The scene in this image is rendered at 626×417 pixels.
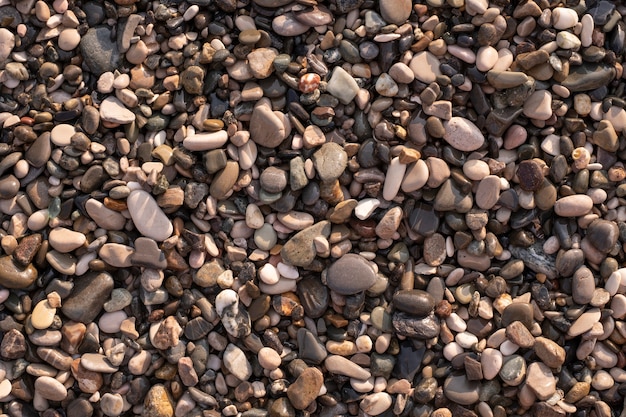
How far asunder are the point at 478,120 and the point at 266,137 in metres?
0.56

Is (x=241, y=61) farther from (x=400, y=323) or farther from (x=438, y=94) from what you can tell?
(x=400, y=323)

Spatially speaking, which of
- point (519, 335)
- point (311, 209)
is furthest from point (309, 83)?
point (519, 335)

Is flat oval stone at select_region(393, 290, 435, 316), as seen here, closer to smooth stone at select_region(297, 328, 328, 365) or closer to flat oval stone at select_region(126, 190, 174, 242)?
smooth stone at select_region(297, 328, 328, 365)

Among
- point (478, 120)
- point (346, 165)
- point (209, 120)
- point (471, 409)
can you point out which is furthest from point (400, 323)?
point (209, 120)

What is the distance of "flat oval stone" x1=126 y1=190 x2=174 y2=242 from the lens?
1.69 metres

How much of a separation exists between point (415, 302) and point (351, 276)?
0.56ft

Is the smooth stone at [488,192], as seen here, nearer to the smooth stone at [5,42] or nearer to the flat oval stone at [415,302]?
the flat oval stone at [415,302]

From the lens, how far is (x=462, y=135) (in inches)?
68.1

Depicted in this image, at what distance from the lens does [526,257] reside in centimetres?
175

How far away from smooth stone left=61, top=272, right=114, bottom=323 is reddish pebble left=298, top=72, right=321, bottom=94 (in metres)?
0.69

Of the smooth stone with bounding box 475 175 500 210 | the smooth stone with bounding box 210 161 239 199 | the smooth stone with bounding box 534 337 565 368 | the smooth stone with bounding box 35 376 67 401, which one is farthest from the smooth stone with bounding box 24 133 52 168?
the smooth stone with bounding box 534 337 565 368

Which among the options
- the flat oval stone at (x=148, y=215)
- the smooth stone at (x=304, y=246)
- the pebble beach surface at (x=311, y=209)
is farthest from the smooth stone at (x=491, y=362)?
the flat oval stone at (x=148, y=215)

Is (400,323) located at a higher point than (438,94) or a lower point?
lower

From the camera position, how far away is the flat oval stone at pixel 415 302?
167cm
